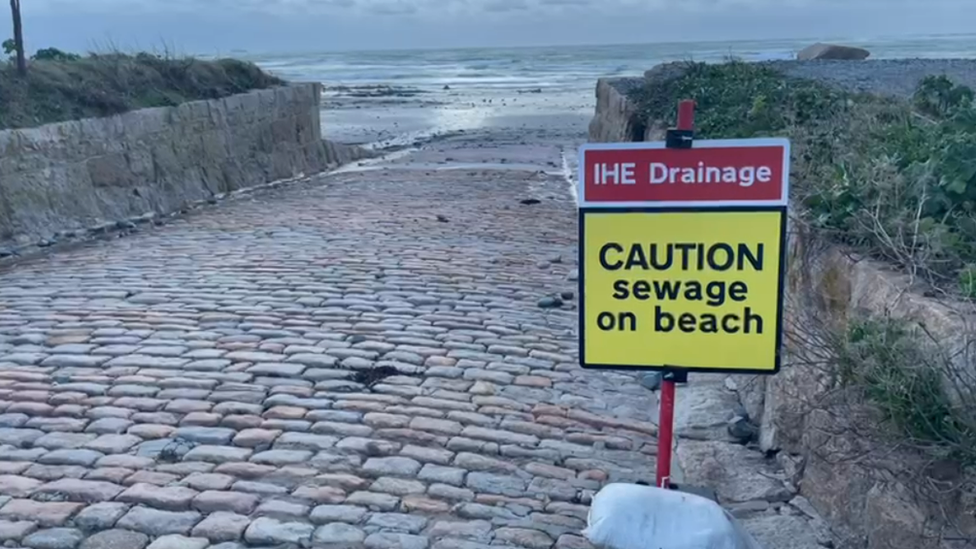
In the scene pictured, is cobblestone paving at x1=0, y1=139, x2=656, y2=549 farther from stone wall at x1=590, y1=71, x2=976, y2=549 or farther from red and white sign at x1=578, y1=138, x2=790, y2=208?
red and white sign at x1=578, y1=138, x2=790, y2=208

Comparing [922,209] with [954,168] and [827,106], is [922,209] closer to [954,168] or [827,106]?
[954,168]

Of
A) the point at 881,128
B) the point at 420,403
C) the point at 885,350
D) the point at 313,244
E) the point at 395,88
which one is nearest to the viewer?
the point at 885,350

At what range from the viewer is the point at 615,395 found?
5707 mm

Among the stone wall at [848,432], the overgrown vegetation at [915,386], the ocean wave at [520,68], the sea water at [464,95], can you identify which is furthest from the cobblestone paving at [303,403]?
the ocean wave at [520,68]

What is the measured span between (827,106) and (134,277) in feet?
→ 19.3

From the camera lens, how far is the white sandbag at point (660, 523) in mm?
3240

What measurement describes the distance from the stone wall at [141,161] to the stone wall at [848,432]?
7973 mm

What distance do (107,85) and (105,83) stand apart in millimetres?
40

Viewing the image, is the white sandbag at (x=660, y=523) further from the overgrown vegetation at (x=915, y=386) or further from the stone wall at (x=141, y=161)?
the stone wall at (x=141, y=161)

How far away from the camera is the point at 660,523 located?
3.31 meters

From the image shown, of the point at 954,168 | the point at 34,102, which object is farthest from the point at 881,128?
the point at 34,102

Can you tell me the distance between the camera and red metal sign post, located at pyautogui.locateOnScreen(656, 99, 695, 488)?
3.24 meters

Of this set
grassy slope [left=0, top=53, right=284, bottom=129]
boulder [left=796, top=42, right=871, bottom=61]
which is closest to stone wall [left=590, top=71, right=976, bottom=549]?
grassy slope [left=0, top=53, right=284, bottom=129]

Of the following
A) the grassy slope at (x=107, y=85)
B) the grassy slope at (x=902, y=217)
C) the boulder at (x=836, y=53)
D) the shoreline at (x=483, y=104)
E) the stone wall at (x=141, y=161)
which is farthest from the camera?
the boulder at (x=836, y=53)
